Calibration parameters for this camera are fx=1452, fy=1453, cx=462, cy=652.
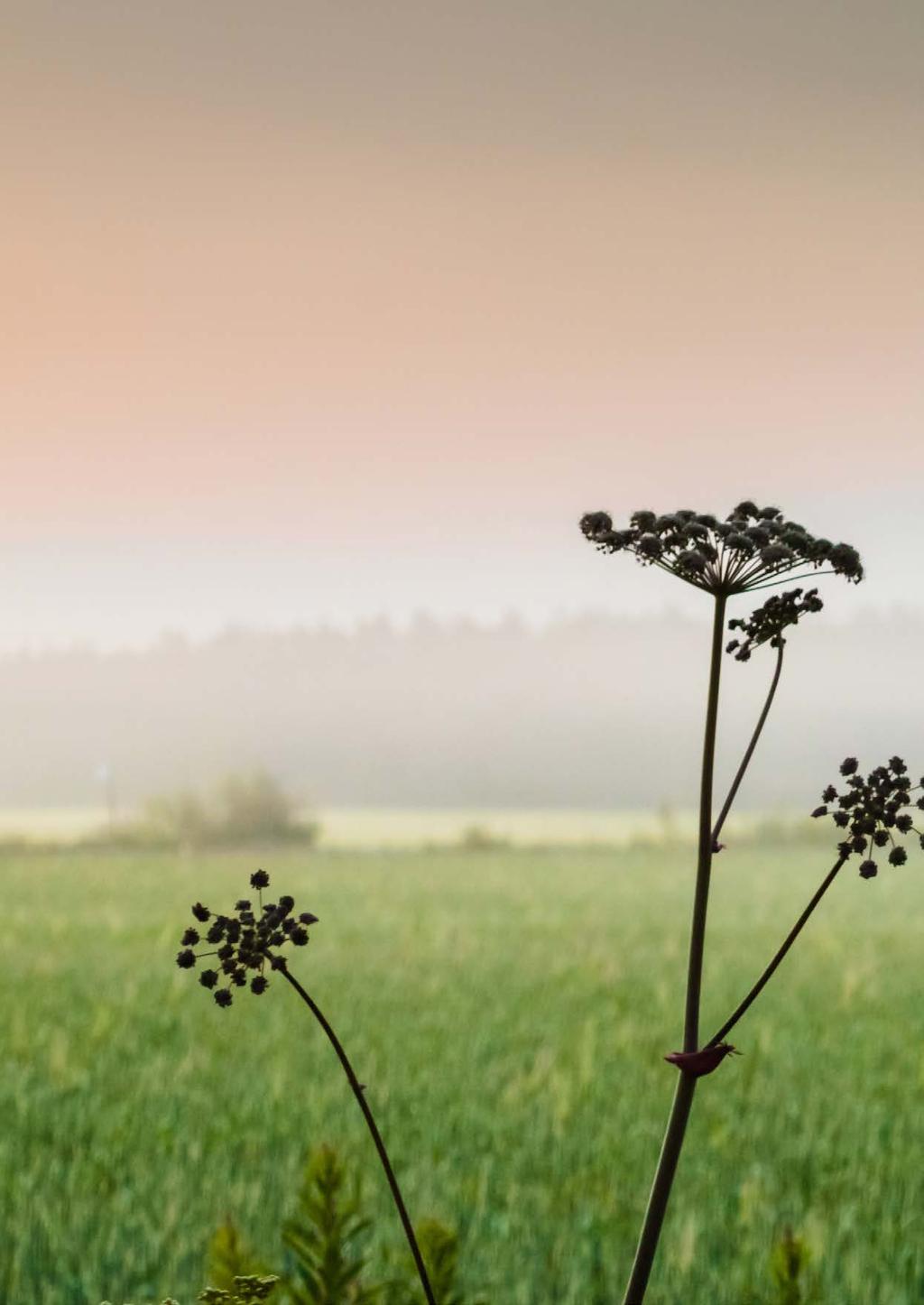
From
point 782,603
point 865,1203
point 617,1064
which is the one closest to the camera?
point 782,603

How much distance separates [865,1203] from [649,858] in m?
26.4

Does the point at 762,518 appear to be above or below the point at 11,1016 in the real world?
above

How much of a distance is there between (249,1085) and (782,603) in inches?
265

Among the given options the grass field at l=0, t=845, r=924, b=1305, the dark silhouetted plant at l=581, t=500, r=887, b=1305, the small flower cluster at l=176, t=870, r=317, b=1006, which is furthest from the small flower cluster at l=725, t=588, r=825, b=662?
the grass field at l=0, t=845, r=924, b=1305

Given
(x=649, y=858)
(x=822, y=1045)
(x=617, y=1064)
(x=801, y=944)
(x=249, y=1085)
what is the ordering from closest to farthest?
(x=249, y=1085) < (x=617, y=1064) < (x=822, y=1045) < (x=801, y=944) < (x=649, y=858)

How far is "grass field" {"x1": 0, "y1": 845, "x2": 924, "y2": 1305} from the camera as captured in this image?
5.59 metres

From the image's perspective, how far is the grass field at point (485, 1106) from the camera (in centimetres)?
559

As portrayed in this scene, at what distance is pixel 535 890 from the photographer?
74.0 feet

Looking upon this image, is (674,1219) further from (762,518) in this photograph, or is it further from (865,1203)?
(762,518)

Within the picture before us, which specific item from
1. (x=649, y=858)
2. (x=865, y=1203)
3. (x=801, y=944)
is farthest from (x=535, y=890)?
(x=865, y=1203)

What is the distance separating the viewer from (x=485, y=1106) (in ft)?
26.0

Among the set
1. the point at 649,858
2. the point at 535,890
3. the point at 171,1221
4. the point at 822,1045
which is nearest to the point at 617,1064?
the point at 822,1045

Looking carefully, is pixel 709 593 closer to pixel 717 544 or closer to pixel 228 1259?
pixel 717 544

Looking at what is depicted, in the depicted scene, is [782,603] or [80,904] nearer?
[782,603]
